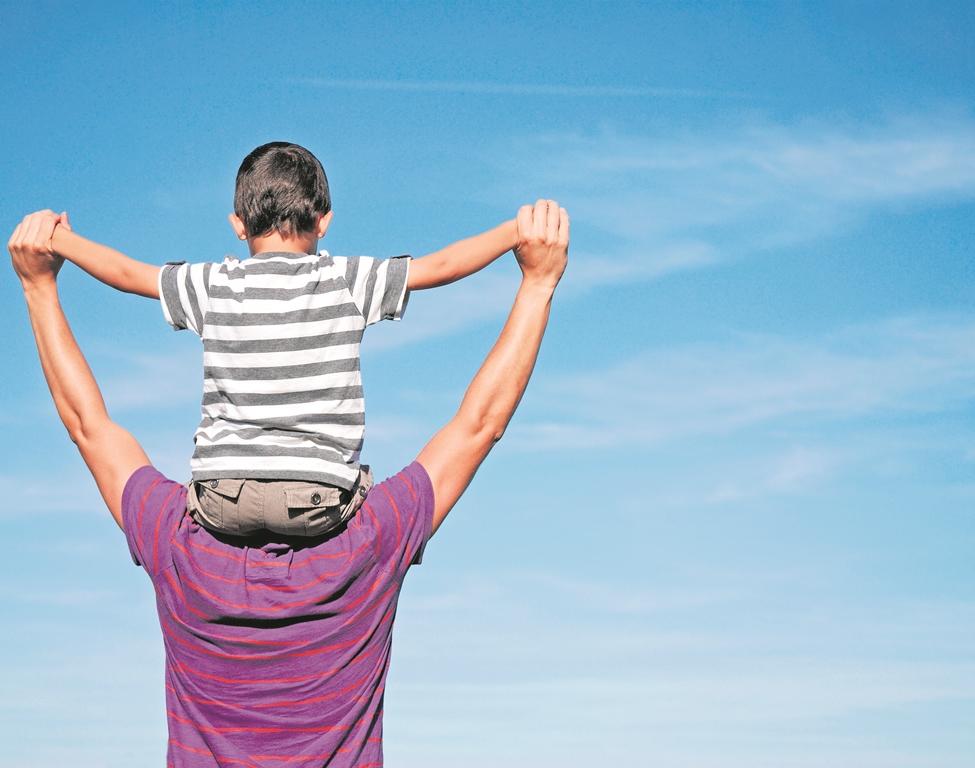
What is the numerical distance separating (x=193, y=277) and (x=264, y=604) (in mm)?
1288

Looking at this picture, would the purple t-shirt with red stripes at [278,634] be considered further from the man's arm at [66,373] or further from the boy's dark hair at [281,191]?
the boy's dark hair at [281,191]

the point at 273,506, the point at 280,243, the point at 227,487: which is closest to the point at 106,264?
the point at 280,243

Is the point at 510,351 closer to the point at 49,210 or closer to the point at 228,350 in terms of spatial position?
the point at 228,350

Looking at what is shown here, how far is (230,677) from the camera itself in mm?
5039

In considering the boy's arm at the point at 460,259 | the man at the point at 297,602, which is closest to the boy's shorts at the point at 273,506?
the man at the point at 297,602

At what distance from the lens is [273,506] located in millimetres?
4762

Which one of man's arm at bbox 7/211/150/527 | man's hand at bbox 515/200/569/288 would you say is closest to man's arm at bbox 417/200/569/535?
man's hand at bbox 515/200/569/288

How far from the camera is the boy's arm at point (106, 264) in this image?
5.22 metres

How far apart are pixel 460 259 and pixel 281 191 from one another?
0.75 metres

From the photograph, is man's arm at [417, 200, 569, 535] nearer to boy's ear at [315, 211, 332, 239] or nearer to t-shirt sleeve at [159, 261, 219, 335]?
boy's ear at [315, 211, 332, 239]

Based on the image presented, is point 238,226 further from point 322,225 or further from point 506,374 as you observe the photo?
point 506,374

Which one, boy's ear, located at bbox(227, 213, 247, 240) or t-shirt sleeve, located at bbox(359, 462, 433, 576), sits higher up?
boy's ear, located at bbox(227, 213, 247, 240)

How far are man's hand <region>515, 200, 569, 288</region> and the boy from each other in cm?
24

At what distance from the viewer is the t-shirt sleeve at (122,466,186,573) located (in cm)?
513
